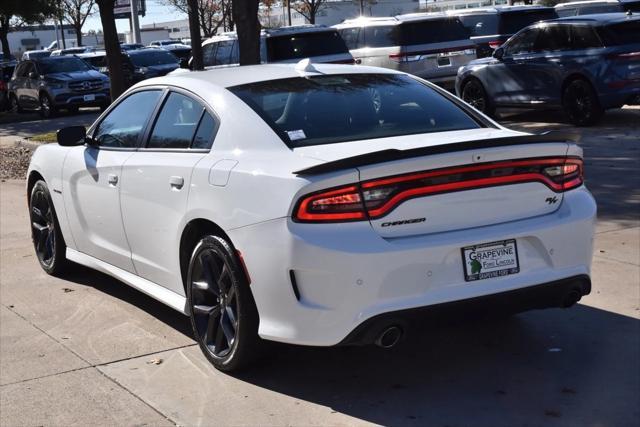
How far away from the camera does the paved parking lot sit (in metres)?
4.77

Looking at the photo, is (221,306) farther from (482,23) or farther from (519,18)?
(482,23)

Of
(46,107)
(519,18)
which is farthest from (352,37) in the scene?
(46,107)

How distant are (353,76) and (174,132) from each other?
3.75 ft

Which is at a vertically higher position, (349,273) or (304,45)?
(304,45)

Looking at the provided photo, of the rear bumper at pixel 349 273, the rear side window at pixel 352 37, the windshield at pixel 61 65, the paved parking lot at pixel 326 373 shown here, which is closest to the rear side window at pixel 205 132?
the rear bumper at pixel 349 273

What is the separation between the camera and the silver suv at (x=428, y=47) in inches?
787

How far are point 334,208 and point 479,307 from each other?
0.87 meters

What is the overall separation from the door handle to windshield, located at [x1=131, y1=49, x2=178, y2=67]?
23.4 metres

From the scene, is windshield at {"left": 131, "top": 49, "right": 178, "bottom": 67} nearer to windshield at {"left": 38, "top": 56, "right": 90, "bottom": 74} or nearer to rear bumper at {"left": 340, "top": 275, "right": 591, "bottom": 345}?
windshield at {"left": 38, "top": 56, "right": 90, "bottom": 74}

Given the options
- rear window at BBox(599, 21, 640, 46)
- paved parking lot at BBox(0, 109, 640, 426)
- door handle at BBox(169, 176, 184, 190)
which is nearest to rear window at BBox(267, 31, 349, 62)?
rear window at BBox(599, 21, 640, 46)

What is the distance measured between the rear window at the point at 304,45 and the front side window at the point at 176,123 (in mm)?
12685

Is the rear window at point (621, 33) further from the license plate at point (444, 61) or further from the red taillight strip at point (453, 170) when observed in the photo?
the red taillight strip at point (453, 170)

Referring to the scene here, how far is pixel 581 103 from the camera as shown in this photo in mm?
15656

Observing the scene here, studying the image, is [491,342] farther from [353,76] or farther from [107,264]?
[107,264]
